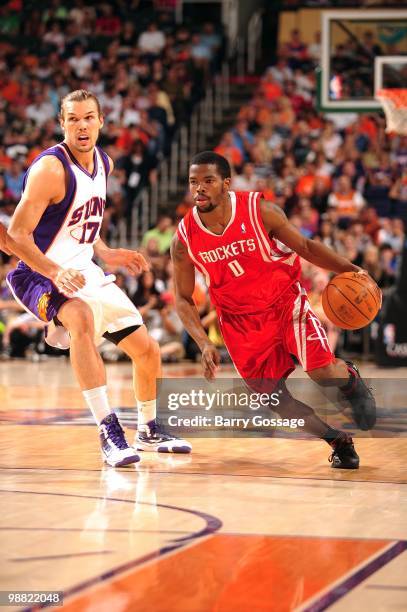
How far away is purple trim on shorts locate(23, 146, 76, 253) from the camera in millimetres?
6094

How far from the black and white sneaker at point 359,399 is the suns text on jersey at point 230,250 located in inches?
32.7

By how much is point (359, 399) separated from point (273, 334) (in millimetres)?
592

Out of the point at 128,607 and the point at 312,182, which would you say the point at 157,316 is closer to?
the point at 312,182

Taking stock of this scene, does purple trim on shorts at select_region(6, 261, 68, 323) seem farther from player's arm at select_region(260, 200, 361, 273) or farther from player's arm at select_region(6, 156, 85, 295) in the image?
player's arm at select_region(260, 200, 361, 273)

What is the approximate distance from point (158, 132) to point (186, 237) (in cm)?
1212

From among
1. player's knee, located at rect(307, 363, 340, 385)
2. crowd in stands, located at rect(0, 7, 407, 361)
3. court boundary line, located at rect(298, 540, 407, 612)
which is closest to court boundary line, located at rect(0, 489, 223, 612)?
court boundary line, located at rect(298, 540, 407, 612)

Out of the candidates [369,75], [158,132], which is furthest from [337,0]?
[369,75]

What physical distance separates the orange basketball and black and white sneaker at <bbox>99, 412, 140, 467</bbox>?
4.44 feet

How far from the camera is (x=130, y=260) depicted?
650 centimetres

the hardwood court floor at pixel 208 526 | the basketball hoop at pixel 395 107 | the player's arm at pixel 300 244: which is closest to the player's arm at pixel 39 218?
the hardwood court floor at pixel 208 526

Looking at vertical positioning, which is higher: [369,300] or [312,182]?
[312,182]

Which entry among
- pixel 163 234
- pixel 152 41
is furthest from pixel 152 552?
pixel 152 41

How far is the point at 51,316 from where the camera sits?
6.02 metres

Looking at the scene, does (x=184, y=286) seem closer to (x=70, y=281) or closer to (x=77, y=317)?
(x=77, y=317)
